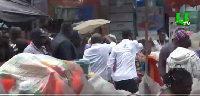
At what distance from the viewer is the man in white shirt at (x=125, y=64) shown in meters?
6.13

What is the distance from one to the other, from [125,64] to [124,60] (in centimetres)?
7

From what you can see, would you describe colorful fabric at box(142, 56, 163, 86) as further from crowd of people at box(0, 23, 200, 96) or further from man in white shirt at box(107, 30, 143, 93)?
man in white shirt at box(107, 30, 143, 93)

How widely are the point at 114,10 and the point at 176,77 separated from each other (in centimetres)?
964

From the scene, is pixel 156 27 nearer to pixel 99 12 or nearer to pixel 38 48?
pixel 99 12

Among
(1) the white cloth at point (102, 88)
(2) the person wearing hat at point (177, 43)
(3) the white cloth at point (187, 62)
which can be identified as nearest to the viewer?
(1) the white cloth at point (102, 88)

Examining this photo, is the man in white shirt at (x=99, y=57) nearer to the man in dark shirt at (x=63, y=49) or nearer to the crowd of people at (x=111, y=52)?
the crowd of people at (x=111, y=52)

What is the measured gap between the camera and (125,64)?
20.2 ft

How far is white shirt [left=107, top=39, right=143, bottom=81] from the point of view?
6.14 m

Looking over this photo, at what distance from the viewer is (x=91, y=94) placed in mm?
3145

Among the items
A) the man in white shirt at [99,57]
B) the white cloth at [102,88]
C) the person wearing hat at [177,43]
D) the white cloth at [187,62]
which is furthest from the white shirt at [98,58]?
the white cloth at [102,88]

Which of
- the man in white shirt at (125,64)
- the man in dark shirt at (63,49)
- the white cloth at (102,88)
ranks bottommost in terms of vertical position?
the man in white shirt at (125,64)

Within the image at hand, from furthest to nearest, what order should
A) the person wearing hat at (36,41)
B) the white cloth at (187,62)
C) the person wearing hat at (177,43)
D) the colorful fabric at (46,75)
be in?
the person wearing hat at (36,41)
the person wearing hat at (177,43)
the white cloth at (187,62)
the colorful fabric at (46,75)

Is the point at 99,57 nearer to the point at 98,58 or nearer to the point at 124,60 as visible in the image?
the point at 98,58

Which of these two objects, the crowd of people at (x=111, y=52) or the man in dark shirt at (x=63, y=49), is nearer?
the crowd of people at (x=111, y=52)
